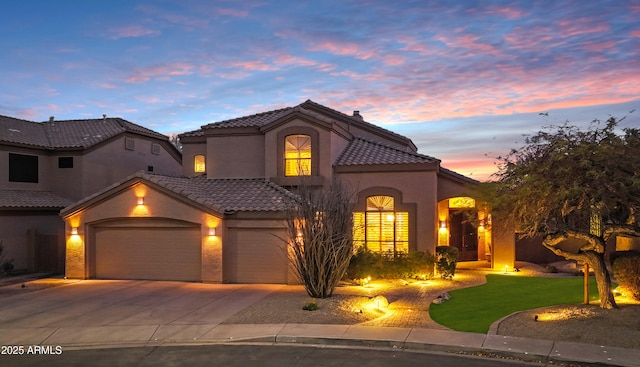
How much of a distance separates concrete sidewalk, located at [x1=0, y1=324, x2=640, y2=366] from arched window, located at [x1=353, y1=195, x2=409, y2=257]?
10.1 m

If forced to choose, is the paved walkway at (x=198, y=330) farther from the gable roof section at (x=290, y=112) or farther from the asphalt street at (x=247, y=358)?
the gable roof section at (x=290, y=112)

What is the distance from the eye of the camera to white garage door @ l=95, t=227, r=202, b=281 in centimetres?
2056

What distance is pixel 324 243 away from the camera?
615 inches

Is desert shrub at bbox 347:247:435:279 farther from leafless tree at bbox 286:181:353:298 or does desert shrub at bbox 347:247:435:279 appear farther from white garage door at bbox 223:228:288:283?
leafless tree at bbox 286:181:353:298

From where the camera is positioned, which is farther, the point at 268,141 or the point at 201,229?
the point at 268,141

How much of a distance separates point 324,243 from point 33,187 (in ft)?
59.9

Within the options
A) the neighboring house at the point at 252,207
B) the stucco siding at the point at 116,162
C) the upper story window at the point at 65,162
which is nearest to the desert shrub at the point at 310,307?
the neighboring house at the point at 252,207

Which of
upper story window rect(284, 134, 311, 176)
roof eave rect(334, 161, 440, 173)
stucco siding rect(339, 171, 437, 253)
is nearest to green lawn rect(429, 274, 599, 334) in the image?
stucco siding rect(339, 171, 437, 253)

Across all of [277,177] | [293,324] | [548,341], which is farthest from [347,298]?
[277,177]

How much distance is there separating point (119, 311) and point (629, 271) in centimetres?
1429

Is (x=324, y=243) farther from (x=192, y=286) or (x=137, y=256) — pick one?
(x=137, y=256)

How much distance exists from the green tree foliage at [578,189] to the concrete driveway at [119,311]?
27.3 ft

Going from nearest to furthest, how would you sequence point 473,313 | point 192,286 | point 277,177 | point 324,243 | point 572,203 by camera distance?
point 572,203, point 473,313, point 324,243, point 192,286, point 277,177

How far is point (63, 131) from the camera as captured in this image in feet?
97.8
